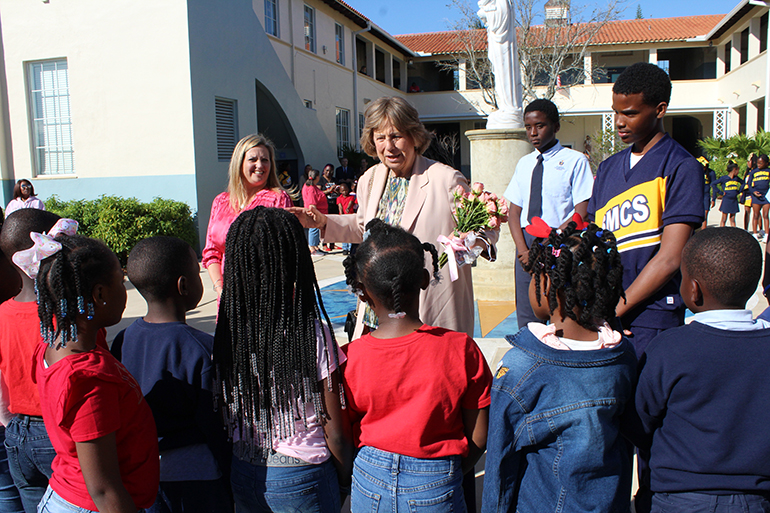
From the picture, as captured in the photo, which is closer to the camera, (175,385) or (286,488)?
(286,488)

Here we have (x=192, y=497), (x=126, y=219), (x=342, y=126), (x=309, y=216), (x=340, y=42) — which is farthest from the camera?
(x=342, y=126)

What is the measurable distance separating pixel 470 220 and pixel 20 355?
6.37 ft

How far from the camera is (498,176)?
7383 mm

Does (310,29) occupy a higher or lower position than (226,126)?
higher

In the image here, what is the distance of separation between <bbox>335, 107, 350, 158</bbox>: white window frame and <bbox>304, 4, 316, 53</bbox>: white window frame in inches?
101

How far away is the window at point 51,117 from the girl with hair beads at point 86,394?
1249 centimetres

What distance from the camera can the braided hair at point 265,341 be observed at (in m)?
1.84

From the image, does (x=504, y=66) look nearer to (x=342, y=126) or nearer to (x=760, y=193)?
(x=760, y=193)

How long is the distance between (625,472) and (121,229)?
9815 millimetres

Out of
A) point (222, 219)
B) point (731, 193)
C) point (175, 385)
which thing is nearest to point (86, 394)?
point (175, 385)

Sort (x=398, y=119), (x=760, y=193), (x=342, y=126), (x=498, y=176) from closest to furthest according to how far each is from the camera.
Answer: (x=398, y=119) < (x=498, y=176) < (x=760, y=193) < (x=342, y=126)

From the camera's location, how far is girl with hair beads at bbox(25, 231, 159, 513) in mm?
1586

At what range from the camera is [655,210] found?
7.39ft

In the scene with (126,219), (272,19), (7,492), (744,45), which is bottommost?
(7,492)
